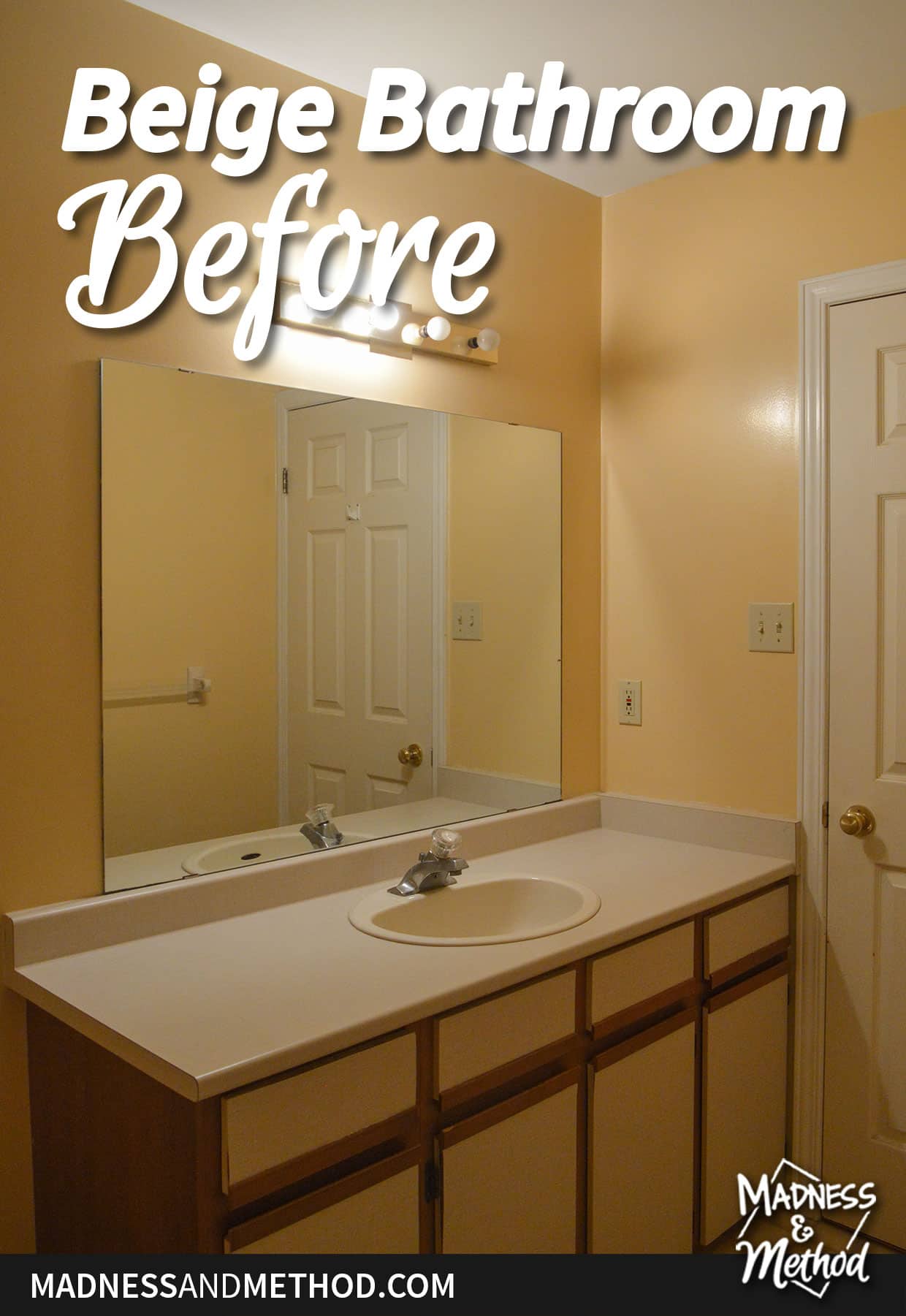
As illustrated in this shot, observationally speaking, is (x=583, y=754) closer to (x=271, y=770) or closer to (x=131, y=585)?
(x=271, y=770)

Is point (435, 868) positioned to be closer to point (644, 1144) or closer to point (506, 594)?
point (644, 1144)

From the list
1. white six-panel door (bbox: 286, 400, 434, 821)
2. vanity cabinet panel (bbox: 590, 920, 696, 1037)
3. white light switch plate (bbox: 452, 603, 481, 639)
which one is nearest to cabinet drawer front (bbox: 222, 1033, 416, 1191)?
vanity cabinet panel (bbox: 590, 920, 696, 1037)

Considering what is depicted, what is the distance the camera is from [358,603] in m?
2.26

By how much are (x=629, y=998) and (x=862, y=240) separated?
5.63 ft

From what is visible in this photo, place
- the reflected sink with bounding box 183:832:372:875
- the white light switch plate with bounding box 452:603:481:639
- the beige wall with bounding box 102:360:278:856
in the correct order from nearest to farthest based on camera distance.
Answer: the beige wall with bounding box 102:360:278:856 < the reflected sink with bounding box 183:832:372:875 < the white light switch plate with bounding box 452:603:481:639

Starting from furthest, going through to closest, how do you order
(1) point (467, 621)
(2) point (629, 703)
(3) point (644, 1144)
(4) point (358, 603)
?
(2) point (629, 703), (1) point (467, 621), (4) point (358, 603), (3) point (644, 1144)

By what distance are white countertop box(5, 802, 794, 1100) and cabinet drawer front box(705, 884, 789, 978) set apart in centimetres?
6

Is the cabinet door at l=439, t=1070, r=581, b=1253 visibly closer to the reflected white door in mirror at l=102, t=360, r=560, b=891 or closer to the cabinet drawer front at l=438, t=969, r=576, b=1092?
the cabinet drawer front at l=438, t=969, r=576, b=1092

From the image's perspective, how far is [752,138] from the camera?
96.1 inches

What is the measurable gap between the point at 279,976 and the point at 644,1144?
2.84ft

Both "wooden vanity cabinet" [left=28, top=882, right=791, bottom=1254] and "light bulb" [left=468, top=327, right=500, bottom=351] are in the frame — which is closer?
"wooden vanity cabinet" [left=28, top=882, right=791, bottom=1254]

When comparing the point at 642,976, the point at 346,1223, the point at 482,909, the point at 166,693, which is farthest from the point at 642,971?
the point at 166,693

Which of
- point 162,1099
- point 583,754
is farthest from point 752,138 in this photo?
point 162,1099

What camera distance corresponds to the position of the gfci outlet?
2760 mm
